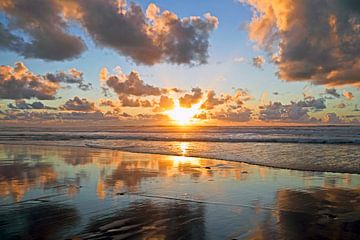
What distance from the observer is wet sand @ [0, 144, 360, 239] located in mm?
6207

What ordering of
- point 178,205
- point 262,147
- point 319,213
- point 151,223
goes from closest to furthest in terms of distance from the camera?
point 151,223, point 319,213, point 178,205, point 262,147

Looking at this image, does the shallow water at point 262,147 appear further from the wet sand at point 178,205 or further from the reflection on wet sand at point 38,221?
the reflection on wet sand at point 38,221

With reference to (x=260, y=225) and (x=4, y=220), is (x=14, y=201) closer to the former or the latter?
(x=4, y=220)

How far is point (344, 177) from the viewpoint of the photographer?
41.7 feet

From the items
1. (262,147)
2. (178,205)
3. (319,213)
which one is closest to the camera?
(319,213)

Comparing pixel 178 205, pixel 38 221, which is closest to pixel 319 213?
pixel 178 205

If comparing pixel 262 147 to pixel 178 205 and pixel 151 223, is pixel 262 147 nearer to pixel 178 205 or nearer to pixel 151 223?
pixel 178 205

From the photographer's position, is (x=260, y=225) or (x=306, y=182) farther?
(x=306, y=182)

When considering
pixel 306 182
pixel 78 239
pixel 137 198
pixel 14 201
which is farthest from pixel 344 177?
pixel 14 201

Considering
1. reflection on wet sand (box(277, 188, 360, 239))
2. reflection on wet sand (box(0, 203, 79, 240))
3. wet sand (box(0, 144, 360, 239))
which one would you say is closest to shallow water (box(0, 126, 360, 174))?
wet sand (box(0, 144, 360, 239))

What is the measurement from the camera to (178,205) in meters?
8.27

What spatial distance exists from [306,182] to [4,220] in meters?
9.62

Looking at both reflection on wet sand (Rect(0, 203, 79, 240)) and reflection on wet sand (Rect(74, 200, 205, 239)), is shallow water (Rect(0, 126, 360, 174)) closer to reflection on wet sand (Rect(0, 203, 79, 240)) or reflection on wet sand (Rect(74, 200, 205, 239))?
reflection on wet sand (Rect(74, 200, 205, 239))

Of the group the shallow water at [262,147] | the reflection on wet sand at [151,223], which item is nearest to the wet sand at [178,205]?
the reflection on wet sand at [151,223]
